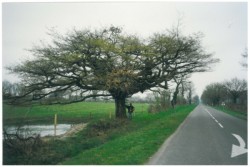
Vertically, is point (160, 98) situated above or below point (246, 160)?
above

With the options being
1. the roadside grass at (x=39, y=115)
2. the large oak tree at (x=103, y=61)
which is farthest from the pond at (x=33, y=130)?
the large oak tree at (x=103, y=61)

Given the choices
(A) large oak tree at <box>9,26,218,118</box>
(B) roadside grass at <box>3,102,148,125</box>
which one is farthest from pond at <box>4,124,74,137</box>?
(A) large oak tree at <box>9,26,218,118</box>

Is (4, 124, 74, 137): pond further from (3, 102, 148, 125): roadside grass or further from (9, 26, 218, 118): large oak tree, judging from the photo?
(9, 26, 218, 118): large oak tree

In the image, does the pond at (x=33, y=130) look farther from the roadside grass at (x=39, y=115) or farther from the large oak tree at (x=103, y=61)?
the large oak tree at (x=103, y=61)

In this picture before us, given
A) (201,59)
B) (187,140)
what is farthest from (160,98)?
(187,140)

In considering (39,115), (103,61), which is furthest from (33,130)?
(39,115)

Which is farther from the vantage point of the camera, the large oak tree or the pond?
the large oak tree

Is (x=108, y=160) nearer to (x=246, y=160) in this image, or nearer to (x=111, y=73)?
(x=246, y=160)

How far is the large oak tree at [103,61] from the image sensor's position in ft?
71.6

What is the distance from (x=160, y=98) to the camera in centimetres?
4903

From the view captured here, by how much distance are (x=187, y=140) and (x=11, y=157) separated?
7.88 m

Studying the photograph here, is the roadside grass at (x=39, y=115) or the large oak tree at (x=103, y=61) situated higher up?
the large oak tree at (x=103, y=61)

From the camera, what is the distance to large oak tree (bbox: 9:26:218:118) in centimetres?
2182

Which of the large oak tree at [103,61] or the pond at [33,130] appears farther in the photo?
the large oak tree at [103,61]
